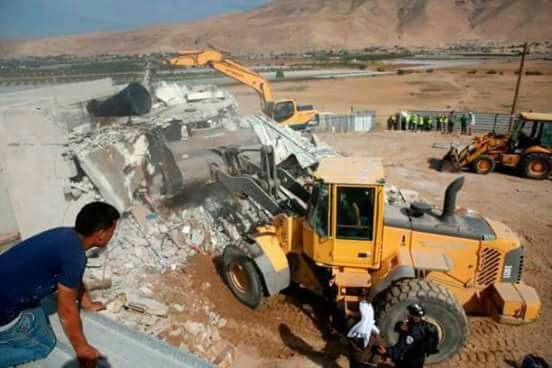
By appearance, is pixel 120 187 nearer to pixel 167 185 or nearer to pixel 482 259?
pixel 167 185

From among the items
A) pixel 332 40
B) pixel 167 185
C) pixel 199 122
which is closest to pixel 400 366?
pixel 167 185

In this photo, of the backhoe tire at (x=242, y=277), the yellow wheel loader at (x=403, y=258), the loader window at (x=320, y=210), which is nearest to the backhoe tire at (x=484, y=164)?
the yellow wheel loader at (x=403, y=258)

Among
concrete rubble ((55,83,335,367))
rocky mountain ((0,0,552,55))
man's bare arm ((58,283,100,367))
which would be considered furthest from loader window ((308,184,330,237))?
rocky mountain ((0,0,552,55))

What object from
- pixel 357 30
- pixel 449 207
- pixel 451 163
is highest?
pixel 357 30

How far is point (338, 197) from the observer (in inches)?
177

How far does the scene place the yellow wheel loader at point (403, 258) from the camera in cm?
436

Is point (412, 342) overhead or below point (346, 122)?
overhead

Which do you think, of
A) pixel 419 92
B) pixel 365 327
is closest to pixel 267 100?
pixel 365 327

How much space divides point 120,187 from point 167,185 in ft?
3.38

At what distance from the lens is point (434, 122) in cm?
1831

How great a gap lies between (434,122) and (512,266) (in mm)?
15070

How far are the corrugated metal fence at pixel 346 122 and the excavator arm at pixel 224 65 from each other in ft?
10.9

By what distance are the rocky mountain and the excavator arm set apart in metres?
90.2

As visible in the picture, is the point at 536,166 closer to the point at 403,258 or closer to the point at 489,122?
the point at 489,122
